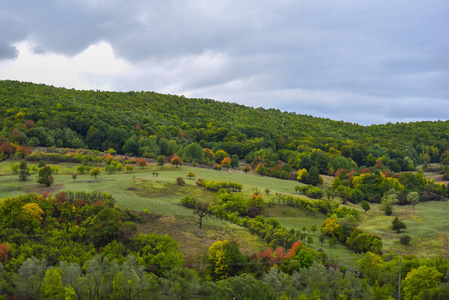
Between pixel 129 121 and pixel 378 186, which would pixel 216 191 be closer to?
pixel 378 186

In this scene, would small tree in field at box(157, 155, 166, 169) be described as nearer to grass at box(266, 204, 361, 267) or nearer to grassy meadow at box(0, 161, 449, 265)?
grassy meadow at box(0, 161, 449, 265)

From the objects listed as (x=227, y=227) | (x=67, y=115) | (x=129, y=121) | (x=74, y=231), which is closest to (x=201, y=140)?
(x=129, y=121)

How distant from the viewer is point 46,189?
265 feet

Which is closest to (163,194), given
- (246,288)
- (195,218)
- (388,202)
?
(195,218)

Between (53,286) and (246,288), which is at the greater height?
(53,286)

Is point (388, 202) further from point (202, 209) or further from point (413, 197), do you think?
point (202, 209)

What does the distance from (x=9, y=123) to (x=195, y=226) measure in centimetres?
11169

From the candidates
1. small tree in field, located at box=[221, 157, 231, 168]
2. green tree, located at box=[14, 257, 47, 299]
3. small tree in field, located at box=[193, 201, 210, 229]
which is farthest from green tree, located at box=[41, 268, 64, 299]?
small tree in field, located at box=[221, 157, 231, 168]

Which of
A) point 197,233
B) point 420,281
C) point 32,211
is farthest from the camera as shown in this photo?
point 197,233

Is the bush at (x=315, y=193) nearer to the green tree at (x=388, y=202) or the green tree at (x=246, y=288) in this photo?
the green tree at (x=388, y=202)

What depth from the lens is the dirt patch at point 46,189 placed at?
7881 cm

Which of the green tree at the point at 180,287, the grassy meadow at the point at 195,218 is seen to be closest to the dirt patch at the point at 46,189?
the grassy meadow at the point at 195,218

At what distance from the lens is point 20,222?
190 ft

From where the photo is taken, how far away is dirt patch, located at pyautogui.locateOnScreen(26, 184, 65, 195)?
7881cm
